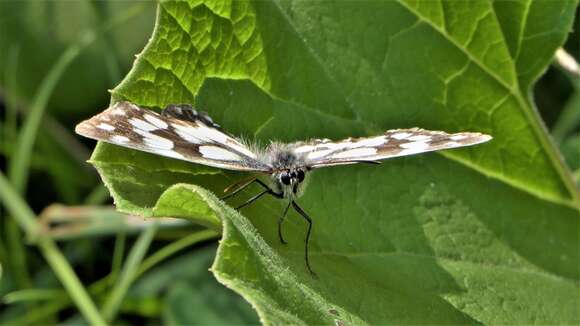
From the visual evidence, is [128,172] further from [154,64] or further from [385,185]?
[385,185]

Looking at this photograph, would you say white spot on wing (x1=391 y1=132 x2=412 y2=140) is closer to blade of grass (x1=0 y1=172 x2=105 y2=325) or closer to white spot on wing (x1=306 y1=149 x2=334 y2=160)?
white spot on wing (x1=306 y1=149 x2=334 y2=160)

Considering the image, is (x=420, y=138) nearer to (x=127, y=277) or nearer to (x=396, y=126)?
(x=396, y=126)

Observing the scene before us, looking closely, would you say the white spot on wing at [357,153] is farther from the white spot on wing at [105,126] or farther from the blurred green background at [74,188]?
the blurred green background at [74,188]

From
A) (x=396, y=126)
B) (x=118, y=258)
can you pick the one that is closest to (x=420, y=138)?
(x=396, y=126)

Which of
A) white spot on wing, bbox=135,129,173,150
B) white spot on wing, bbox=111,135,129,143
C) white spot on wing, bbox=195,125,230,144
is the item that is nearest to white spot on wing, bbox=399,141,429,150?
white spot on wing, bbox=195,125,230,144

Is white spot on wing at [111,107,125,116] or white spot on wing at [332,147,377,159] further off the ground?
white spot on wing at [111,107,125,116]

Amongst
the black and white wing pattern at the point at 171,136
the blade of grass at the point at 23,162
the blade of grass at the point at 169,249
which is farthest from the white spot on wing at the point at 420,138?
the blade of grass at the point at 23,162
